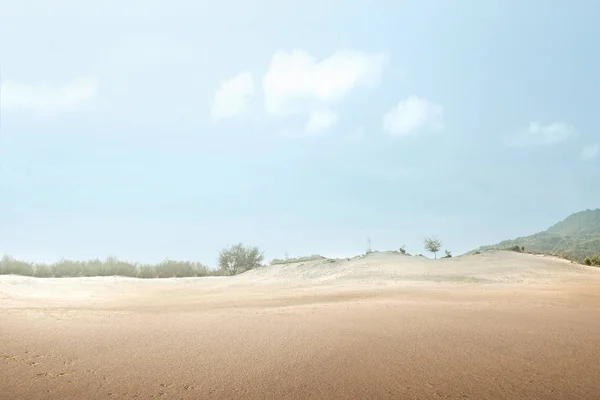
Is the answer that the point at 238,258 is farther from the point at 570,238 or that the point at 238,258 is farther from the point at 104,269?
the point at 570,238

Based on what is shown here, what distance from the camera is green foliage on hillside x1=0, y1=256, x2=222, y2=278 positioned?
2269 cm

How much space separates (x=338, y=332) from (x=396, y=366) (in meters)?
1.48

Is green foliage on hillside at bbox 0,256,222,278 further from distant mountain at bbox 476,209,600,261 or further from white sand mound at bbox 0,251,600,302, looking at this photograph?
distant mountain at bbox 476,209,600,261

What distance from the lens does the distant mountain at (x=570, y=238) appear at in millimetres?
54781

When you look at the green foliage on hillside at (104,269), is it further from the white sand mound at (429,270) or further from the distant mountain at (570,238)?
the distant mountain at (570,238)

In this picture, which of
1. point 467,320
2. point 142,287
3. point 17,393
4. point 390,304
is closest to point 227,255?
point 142,287

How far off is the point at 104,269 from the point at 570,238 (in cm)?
6876

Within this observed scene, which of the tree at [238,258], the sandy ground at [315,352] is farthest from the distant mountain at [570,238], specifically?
the sandy ground at [315,352]

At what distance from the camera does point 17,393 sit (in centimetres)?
327

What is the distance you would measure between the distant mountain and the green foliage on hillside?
38995 millimetres

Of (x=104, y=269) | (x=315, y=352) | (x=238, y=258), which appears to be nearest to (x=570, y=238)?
(x=238, y=258)

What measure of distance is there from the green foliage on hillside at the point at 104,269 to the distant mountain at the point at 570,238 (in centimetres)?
3900

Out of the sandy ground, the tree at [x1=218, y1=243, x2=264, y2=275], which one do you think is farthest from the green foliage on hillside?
the sandy ground

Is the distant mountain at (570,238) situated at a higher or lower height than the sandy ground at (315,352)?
higher
